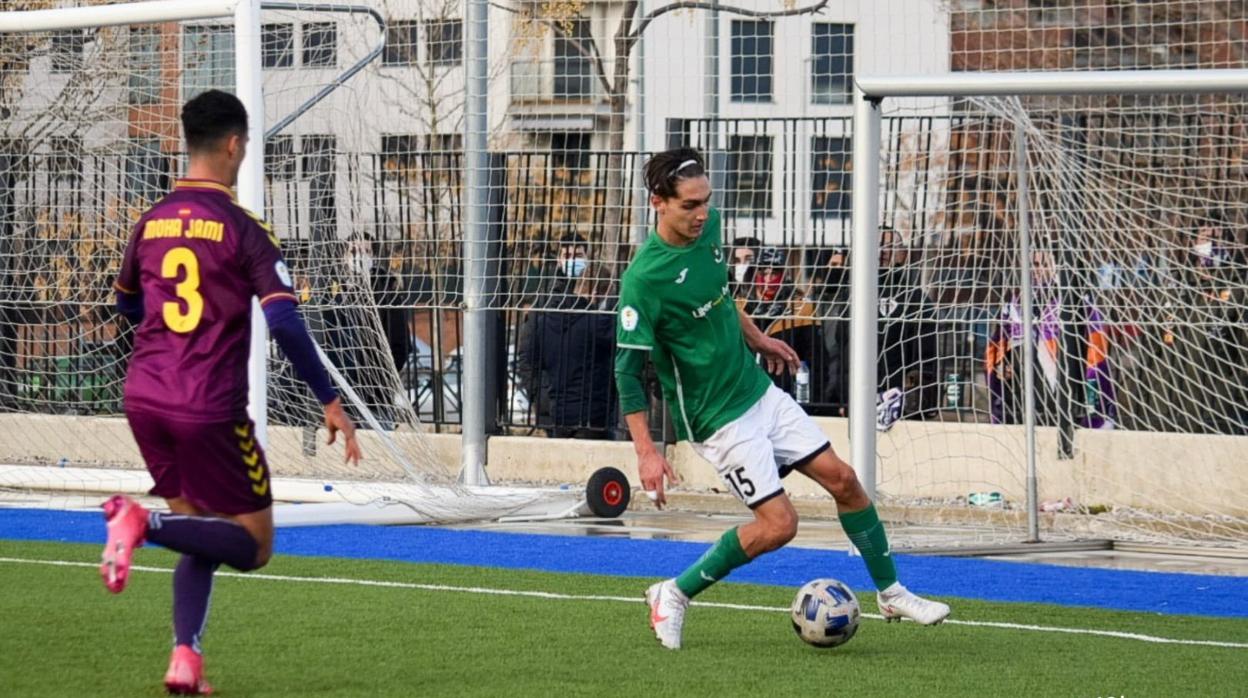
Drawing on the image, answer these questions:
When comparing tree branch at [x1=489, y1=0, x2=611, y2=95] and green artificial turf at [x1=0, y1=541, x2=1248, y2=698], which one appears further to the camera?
tree branch at [x1=489, y1=0, x2=611, y2=95]

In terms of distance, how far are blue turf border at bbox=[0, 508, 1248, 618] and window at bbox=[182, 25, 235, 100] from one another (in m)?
3.12

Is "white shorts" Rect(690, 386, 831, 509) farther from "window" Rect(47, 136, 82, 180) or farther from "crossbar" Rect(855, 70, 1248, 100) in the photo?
"window" Rect(47, 136, 82, 180)

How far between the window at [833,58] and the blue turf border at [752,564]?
472cm

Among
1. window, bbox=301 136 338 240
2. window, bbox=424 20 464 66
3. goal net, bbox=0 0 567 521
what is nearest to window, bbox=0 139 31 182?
goal net, bbox=0 0 567 521

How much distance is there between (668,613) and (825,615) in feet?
1.98

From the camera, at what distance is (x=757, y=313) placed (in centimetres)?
1535

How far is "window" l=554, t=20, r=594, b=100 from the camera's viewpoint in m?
16.0

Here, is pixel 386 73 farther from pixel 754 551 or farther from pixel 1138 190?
pixel 754 551

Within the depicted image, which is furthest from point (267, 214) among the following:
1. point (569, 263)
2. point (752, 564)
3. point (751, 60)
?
point (752, 564)

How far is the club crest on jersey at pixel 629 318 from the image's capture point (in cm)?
807

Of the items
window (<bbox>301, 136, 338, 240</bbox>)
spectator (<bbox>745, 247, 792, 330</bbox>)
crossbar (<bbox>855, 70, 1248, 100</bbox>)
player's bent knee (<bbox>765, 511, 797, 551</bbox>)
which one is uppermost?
crossbar (<bbox>855, 70, 1248, 100</bbox>)

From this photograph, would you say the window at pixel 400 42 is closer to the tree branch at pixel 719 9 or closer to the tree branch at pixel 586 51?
the tree branch at pixel 586 51

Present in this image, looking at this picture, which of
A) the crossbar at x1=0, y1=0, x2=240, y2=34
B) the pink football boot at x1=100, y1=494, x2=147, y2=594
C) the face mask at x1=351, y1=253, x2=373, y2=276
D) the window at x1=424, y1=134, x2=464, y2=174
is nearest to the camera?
the pink football boot at x1=100, y1=494, x2=147, y2=594

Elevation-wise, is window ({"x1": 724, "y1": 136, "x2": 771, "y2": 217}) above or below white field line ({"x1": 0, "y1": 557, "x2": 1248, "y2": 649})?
above
